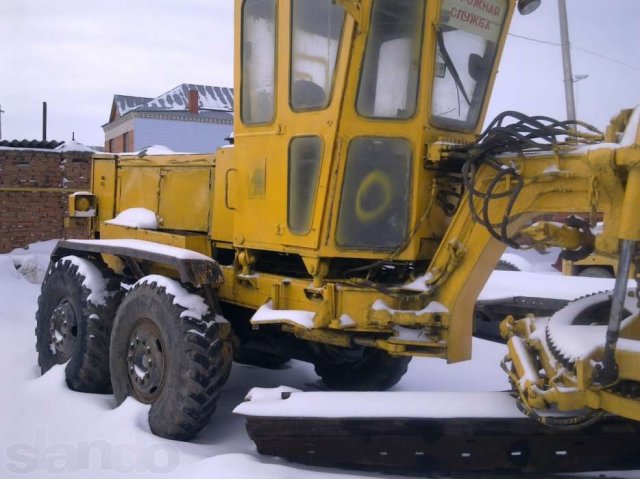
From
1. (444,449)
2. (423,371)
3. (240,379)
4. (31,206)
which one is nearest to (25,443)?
(240,379)

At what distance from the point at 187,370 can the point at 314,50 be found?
2097 millimetres

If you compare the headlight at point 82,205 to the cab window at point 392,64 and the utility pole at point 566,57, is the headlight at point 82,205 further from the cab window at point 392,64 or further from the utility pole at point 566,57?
the utility pole at point 566,57

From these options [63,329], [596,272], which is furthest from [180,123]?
[63,329]

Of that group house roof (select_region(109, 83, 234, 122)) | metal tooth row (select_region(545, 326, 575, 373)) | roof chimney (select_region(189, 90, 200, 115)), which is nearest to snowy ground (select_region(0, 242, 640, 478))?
metal tooth row (select_region(545, 326, 575, 373))

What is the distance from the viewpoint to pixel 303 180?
4.33 meters

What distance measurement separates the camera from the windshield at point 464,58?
163 inches

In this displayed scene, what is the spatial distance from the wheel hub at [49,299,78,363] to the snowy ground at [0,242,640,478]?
211mm

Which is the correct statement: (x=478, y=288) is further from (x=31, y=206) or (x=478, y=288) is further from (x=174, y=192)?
(x=31, y=206)

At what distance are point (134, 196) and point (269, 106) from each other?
7.12 ft

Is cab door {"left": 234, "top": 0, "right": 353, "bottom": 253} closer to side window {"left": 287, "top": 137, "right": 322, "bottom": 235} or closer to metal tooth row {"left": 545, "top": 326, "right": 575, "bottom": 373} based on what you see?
side window {"left": 287, "top": 137, "right": 322, "bottom": 235}

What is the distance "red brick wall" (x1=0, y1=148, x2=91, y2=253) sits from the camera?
1232 cm

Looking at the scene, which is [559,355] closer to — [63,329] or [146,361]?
[146,361]

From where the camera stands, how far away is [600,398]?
3.04m

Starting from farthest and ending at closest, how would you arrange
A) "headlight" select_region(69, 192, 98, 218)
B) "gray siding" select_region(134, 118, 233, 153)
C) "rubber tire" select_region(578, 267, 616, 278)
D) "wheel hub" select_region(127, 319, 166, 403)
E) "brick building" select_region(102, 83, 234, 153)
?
"gray siding" select_region(134, 118, 233, 153)
"brick building" select_region(102, 83, 234, 153)
"rubber tire" select_region(578, 267, 616, 278)
"headlight" select_region(69, 192, 98, 218)
"wheel hub" select_region(127, 319, 166, 403)
